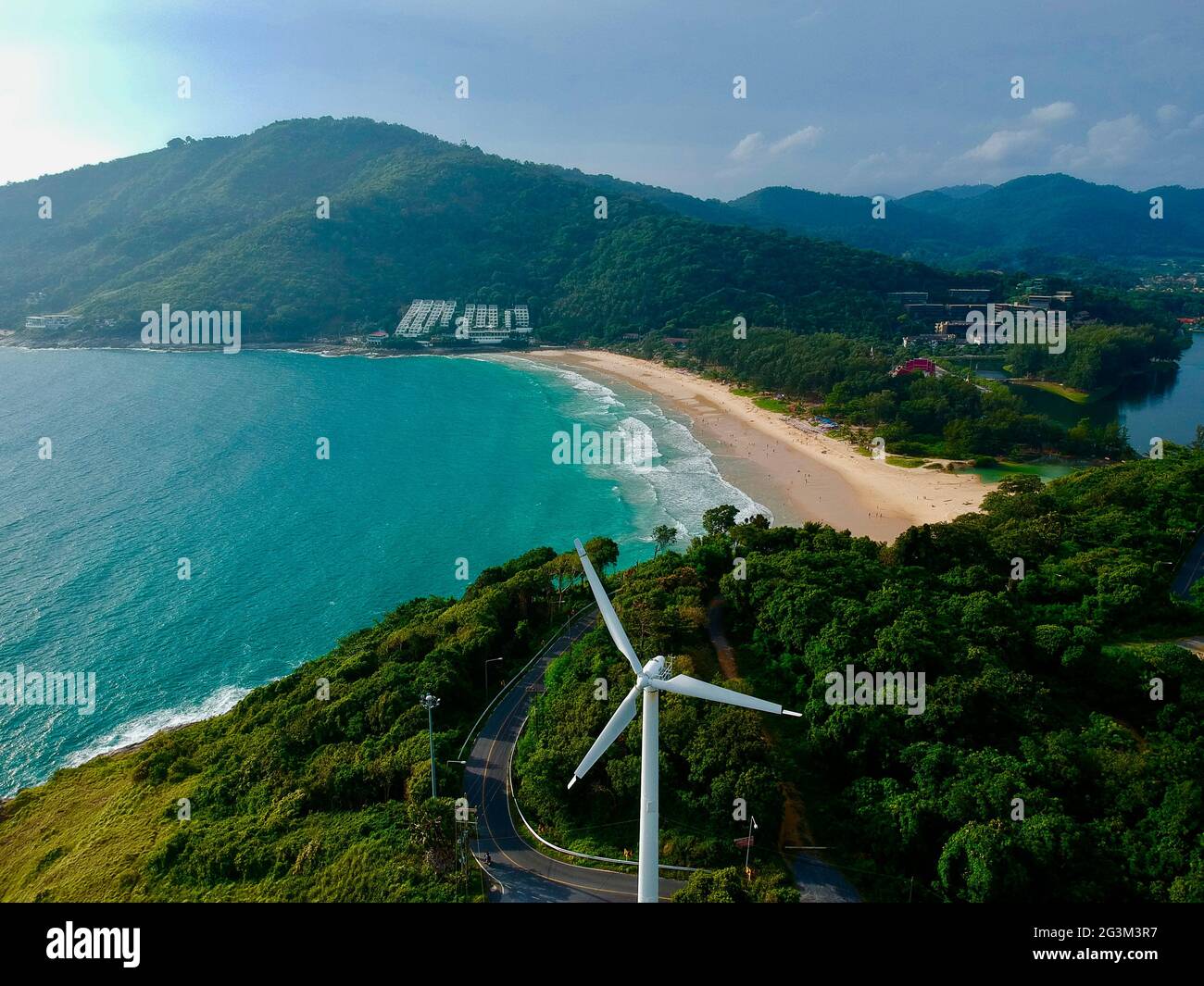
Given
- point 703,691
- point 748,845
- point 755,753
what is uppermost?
point 703,691

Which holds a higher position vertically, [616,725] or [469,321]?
[469,321]

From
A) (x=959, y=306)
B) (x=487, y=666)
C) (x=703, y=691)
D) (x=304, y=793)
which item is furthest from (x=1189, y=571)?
(x=959, y=306)

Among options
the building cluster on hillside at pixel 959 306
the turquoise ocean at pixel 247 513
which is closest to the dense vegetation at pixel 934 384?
the building cluster on hillside at pixel 959 306

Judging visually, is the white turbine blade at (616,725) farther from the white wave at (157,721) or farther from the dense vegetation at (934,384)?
the dense vegetation at (934,384)

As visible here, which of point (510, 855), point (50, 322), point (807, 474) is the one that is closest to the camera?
point (510, 855)

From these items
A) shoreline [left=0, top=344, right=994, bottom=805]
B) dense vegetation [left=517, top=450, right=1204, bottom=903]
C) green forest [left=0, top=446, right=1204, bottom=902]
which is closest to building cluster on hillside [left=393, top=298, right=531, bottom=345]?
shoreline [left=0, top=344, right=994, bottom=805]

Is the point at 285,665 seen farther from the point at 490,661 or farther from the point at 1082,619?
the point at 1082,619

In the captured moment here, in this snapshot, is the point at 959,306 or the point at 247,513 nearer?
the point at 247,513

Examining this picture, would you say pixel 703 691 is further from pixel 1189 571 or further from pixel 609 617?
pixel 1189 571
